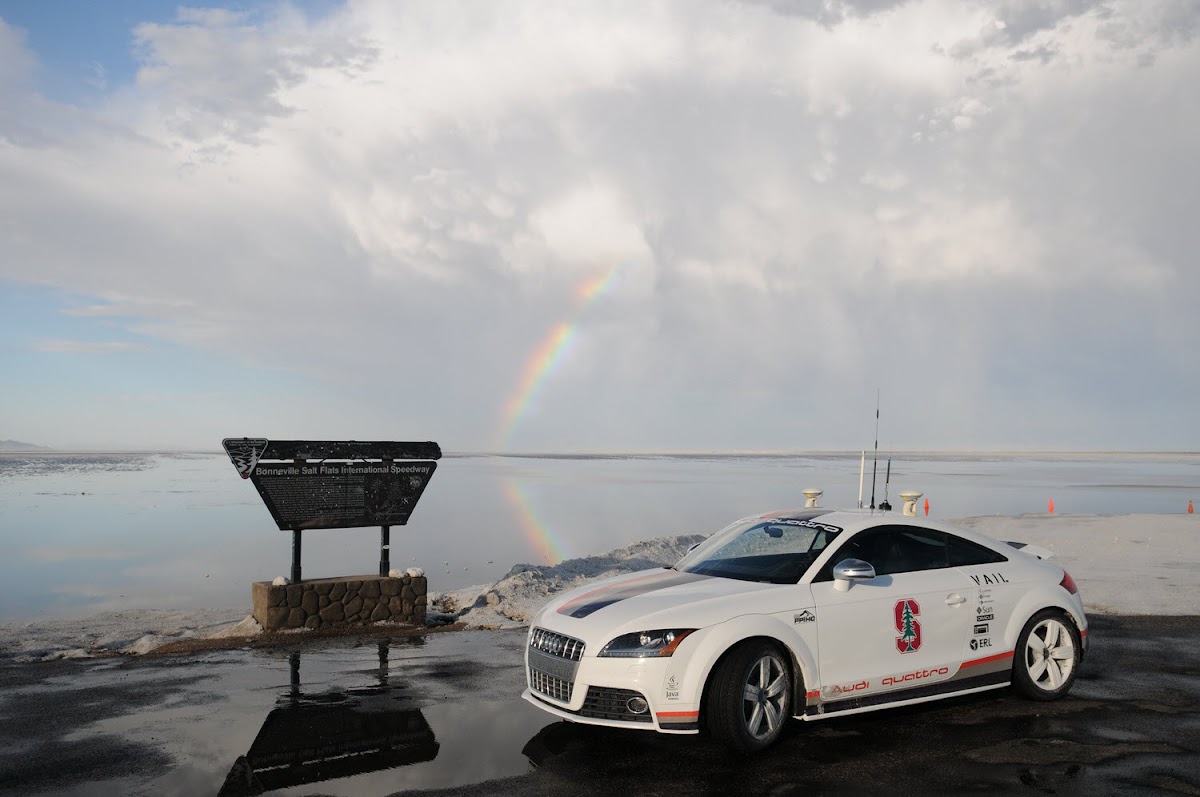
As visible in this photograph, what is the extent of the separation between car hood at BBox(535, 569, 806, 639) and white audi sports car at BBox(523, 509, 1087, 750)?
1cm

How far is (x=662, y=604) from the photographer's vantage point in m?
6.60

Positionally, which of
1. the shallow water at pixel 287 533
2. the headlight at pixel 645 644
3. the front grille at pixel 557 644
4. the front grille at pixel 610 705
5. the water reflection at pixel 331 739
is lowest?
the shallow water at pixel 287 533

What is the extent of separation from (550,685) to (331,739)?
1648 millimetres

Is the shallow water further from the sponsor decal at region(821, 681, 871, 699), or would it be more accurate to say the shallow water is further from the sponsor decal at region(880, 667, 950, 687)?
the sponsor decal at region(880, 667, 950, 687)

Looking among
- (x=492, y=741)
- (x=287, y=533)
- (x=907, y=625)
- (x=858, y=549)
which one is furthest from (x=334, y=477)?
(x=287, y=533)

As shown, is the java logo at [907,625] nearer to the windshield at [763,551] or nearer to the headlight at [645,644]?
the windshield at [763,551]

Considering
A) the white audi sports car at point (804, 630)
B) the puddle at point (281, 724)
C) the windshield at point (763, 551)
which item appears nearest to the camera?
the puddle at point (281, 724)

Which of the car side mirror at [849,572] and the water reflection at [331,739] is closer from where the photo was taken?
the water reflection at [331,739]

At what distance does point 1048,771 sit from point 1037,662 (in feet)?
6.36

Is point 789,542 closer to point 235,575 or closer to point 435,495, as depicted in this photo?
point 235,575

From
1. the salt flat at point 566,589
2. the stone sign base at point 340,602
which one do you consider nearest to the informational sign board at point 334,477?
the stone sign base at point 340,602

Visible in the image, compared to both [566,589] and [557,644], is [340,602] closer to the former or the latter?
[566,589]

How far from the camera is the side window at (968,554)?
305 inches

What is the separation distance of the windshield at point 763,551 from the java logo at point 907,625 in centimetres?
73
